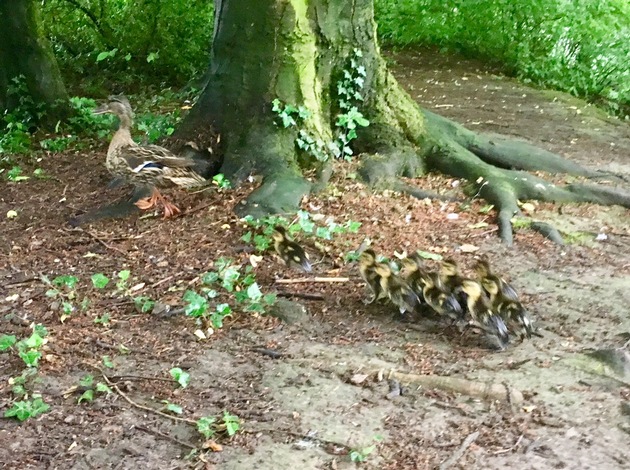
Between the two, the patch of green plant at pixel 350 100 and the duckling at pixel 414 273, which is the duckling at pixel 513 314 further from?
the patch of green plant at pixel 350 100

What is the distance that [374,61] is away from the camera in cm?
739

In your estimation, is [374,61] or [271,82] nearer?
[271,82]

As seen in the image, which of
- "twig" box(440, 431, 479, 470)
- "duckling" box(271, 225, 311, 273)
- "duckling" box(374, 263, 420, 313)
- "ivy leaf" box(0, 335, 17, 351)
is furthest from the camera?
"duckling" box(271, 225, 311, 273)

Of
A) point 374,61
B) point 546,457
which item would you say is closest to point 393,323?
point 546,457

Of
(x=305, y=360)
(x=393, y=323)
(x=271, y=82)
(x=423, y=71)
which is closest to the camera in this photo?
(x=305, y=360)

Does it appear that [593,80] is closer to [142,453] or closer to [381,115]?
[381,115]

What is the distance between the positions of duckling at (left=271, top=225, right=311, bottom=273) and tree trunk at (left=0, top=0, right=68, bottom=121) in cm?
556

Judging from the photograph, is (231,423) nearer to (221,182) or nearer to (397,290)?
(397,290)

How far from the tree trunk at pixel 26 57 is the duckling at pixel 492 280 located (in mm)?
6917

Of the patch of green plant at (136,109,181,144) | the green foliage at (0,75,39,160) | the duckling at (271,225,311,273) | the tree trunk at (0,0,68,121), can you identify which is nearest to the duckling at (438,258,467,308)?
the duckling at (271,225,311,273)

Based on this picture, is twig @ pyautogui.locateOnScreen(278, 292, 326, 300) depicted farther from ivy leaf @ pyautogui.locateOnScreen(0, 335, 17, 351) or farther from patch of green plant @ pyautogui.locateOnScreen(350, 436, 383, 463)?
ivy leaf @ pyautogui.locateOnScreen(0, 335, 17, 351)

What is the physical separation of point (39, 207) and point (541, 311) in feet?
16.0

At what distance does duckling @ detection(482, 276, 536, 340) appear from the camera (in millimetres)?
4594

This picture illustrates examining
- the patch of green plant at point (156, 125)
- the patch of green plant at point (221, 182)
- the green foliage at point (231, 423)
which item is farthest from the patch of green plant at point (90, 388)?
the patch of green plant at point (156, 125)
